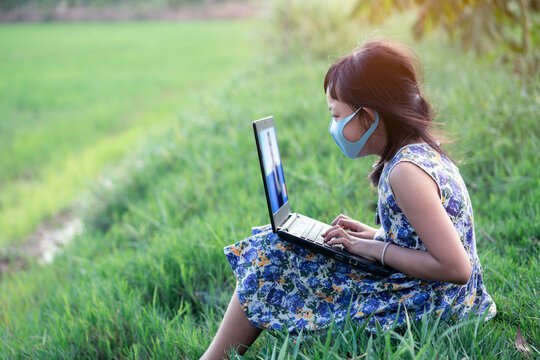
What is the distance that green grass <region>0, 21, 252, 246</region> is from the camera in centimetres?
581

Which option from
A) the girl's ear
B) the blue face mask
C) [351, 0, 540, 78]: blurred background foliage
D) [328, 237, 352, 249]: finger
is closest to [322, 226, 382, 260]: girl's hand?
[328, 237, 352, 249]: finger

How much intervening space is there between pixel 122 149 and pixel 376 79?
595 cm

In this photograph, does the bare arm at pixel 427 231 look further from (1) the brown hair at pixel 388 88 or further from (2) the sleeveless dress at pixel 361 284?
(1) the brown hair at pixel 388 88

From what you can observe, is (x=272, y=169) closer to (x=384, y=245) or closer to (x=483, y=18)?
(x=384, y=245)

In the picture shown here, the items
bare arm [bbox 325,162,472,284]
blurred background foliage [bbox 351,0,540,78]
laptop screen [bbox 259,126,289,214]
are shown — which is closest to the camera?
bare arm [bbox 325,162,472,284]

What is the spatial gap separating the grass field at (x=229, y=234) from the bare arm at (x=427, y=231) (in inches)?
7.0

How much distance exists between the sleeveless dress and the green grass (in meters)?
3.69

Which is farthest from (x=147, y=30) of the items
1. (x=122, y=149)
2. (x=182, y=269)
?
(x=182, y=269)

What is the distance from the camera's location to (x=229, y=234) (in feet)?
8.55

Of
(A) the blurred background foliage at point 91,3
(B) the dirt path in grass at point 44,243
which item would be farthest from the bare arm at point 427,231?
(A) the blurred background foliage at point 91,3

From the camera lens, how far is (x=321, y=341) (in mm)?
1628

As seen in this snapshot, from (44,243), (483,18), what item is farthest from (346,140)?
(44,243)

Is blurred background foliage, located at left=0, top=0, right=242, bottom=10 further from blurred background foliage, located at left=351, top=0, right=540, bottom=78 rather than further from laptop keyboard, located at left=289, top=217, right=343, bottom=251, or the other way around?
laptop keyboard, located at left=289, top=217, right=343, bottom=251

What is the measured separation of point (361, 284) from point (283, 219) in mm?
367
